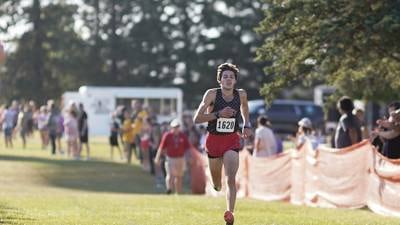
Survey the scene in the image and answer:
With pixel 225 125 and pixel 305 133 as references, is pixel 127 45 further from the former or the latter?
pixel 225 125

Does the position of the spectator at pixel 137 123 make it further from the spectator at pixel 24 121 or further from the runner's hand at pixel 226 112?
the runner's hand at pixel 226 112

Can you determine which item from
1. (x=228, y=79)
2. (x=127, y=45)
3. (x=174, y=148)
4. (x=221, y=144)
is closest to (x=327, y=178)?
(x=174, y=148)

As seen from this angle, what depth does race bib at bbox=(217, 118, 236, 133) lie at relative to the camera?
487 inches

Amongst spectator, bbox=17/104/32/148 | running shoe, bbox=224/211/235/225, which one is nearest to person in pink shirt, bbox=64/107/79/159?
spectator, bbox=17/104/32/148

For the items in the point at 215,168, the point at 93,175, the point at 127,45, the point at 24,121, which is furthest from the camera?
the point at 127,45

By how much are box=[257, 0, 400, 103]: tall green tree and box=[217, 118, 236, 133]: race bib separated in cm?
739

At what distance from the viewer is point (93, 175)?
31.1 metres

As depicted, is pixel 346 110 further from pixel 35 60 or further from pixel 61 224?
pixel 35 60

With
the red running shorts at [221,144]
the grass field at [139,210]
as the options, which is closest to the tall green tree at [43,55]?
the grass field at [139,210]

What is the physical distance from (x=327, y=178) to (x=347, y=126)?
1.17m

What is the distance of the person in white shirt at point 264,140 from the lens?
75.6 feet

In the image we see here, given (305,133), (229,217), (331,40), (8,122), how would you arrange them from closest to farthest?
(229,217) → (331,40) → (305,133) → (8,122)

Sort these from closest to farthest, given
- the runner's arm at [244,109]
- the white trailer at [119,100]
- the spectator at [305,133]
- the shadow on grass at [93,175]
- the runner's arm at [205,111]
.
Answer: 1. the runner's arm at [205,111]
2. the runner's arm at [244,109]
3. the spectator at [305,133]
4. the shadow on grass at [93,175]
5. the white trailer at [119,100]

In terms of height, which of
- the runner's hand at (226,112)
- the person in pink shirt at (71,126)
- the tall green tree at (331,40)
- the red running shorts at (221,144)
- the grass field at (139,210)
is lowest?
the grass field at (139,210)
